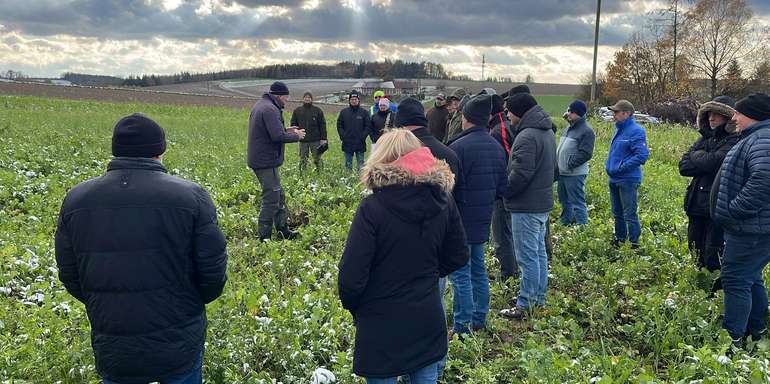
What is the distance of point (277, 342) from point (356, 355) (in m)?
1.45

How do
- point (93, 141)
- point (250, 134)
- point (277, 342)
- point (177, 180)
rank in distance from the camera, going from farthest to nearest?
1. point (93, 141)
2. point (250, 134)
3. point (277, 342)
4. point (177, 180)

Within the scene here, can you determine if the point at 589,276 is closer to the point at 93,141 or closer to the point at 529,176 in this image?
the point at 529,176

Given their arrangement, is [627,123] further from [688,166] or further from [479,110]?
[479,110]

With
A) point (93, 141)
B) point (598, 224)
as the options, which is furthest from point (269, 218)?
point (93, 141)

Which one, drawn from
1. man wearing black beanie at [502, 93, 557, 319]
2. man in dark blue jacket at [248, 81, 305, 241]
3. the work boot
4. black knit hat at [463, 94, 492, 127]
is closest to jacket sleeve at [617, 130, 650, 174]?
man wearing black beanie at [502, 93, 557, 319]

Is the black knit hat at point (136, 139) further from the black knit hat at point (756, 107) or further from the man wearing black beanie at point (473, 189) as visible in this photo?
the black knit hat at point (756, 107)

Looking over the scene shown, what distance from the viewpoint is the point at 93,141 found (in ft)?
49.8

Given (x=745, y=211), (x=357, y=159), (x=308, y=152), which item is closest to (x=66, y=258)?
(x=745, y=211)

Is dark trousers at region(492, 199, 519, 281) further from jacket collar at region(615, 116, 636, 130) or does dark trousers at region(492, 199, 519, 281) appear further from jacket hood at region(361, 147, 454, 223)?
jacket hood at region(361, 147, 454, 223)

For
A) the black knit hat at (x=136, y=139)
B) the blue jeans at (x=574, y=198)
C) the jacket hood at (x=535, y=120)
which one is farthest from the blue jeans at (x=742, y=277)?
the black knit hat at (x=136, y=139)

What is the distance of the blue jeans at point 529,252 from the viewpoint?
5070 mm

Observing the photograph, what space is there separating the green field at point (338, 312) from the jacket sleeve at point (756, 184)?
0.98 m

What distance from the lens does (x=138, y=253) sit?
2609 millimetres

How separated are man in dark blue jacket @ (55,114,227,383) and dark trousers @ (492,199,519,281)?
3800 millimetres
